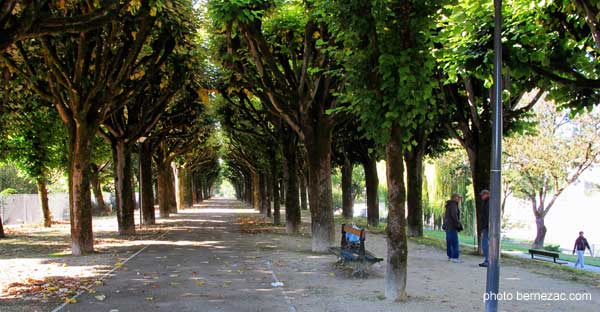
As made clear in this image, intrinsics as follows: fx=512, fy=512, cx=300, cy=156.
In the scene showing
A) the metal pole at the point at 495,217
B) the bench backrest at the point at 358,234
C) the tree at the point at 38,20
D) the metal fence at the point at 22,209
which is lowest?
the metal fence at the point at 22,209

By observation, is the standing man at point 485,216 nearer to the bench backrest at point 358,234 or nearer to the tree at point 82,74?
the bench backrest at point 358,234

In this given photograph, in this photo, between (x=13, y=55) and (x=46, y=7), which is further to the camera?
(x=13, y=55)

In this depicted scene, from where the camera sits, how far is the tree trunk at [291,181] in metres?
20.5

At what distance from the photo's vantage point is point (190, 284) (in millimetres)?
9555

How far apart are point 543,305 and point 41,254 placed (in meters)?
12.7

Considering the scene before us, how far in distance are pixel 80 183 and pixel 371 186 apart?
49.3ft

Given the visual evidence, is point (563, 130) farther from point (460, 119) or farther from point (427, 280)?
point (427, 280)

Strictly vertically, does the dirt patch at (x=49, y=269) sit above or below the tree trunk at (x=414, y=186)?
below

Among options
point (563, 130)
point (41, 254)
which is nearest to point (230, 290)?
point (41, 254)

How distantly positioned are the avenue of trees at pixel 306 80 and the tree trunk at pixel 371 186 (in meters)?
0.06

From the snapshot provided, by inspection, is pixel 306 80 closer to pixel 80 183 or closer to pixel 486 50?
pixel 486 50

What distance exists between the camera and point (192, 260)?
510 inches

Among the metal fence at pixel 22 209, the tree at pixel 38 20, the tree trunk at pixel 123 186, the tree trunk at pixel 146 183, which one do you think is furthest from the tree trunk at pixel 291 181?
the metal fence at pixel 22 209

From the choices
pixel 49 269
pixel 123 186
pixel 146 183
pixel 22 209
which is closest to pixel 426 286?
pixel 49 269
